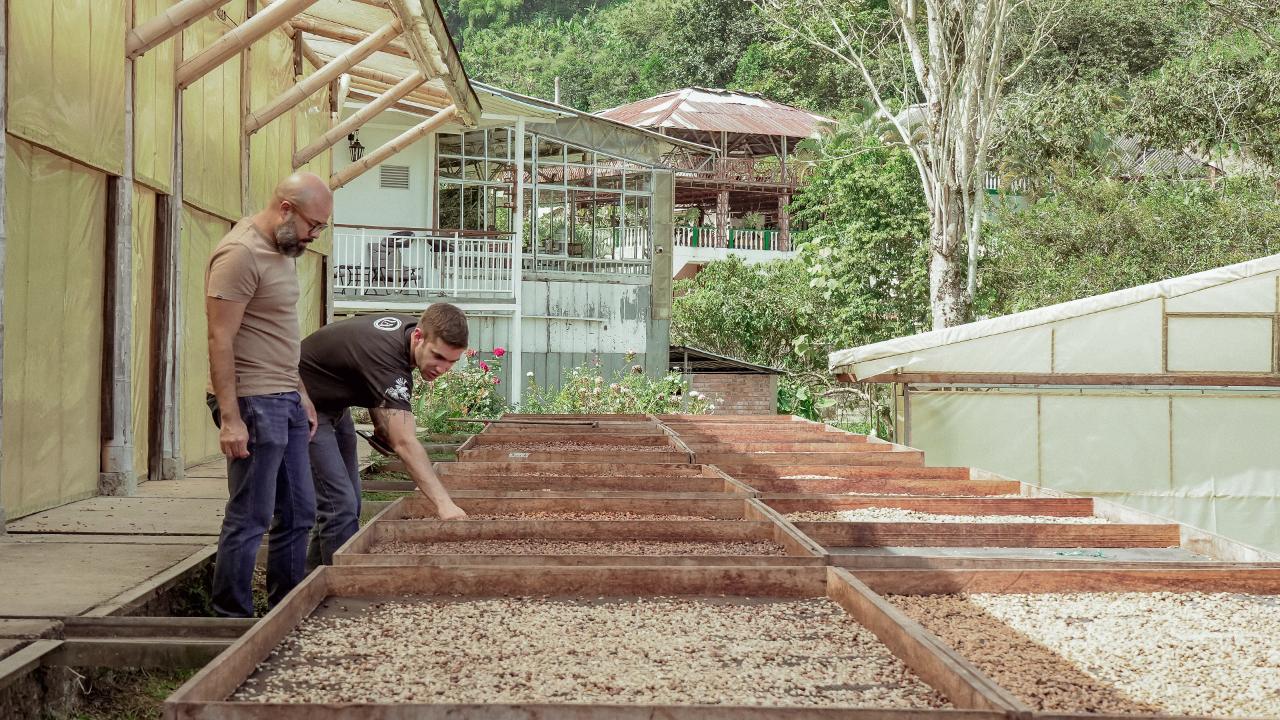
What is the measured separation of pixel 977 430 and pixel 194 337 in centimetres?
600

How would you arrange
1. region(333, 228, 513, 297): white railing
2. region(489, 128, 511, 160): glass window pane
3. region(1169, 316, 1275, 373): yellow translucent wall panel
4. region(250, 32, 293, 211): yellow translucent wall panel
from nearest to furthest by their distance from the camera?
region(1169, 316, 1275, 373): yellow translucent wall panel → region(250, 32, 293, 211): yellow translucent wall panel → region(333, 228, 513, 297): white railing → region(489, 128, 511, 160): glass window pane

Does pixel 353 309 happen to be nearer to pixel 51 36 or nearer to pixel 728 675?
pixel 51 36

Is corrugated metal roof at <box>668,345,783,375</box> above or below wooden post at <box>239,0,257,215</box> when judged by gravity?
below

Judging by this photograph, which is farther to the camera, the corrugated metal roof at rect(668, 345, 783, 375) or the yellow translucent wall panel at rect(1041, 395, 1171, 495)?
the corrugated metal roof at rect(668, 345, 783, 375)

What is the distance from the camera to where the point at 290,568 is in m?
4.12

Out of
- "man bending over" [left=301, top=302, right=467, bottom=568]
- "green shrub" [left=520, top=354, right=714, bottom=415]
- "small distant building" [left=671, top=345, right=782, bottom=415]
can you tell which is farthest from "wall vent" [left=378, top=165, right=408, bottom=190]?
"man bending over" [left=301, top=302, right=467, bottom=568]

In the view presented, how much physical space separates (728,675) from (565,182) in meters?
17.4

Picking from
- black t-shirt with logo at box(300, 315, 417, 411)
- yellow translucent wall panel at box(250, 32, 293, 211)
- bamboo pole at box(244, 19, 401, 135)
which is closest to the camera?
black t-shirt with logo at box(300, 315, 417, 411)

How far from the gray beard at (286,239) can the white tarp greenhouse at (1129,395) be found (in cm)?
701

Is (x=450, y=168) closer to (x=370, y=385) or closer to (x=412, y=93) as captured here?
(x=412, y=93)

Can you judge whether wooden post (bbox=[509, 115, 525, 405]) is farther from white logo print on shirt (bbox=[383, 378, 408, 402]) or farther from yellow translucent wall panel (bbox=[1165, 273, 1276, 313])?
white logo print on shirt (bbox=[383, 378, 408, 402])

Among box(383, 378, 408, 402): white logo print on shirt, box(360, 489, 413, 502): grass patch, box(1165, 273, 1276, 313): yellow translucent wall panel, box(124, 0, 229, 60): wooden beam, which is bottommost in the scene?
box(360, 489, 413, 502): grass patch

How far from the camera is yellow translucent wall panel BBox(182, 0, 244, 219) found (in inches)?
321

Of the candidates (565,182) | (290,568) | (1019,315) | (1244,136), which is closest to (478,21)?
(565,182)
